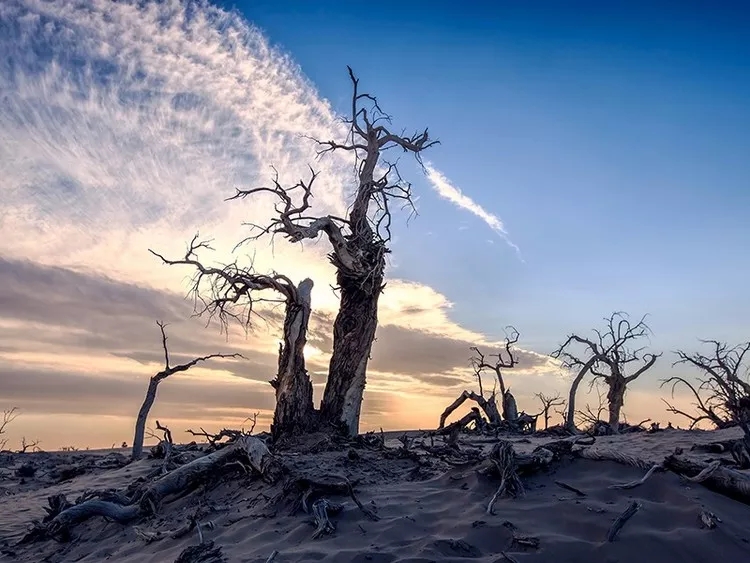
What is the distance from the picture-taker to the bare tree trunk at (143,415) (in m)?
16.9

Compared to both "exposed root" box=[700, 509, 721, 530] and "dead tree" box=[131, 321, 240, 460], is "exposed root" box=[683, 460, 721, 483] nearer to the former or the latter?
"exposed root" box=[700, 509, 721, 530]

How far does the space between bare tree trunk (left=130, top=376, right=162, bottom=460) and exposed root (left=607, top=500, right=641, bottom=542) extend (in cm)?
1432

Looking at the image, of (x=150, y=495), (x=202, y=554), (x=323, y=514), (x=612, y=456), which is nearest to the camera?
(x=202, y=554)

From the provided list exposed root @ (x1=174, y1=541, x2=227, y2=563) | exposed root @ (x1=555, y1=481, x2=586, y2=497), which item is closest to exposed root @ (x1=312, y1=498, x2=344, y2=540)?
exposed root @ (x1=174, y1=541, x2=227, y2=563)

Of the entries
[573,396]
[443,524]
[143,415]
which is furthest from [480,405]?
[443,524]

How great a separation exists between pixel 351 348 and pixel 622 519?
25.7 ft

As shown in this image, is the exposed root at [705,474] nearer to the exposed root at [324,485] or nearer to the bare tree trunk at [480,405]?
the exposed root at [324,485]

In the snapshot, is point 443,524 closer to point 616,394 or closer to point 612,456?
point 612,456

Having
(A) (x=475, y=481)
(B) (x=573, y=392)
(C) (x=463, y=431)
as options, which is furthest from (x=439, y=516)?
(B) (x=573, y=392)

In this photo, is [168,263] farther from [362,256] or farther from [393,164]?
[393,164]

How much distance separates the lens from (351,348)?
12766mm

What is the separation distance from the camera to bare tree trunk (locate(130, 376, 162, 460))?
16.9 m

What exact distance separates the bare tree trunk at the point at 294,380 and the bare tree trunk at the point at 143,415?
6.51m

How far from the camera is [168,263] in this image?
13594 mm
